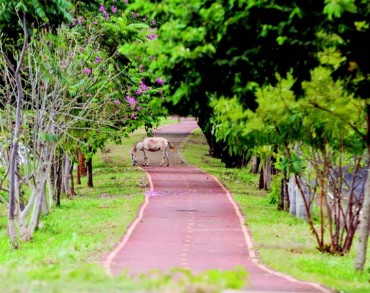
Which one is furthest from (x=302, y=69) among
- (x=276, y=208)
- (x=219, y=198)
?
(x=219, y=198)

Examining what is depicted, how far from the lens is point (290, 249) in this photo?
70.3 feet

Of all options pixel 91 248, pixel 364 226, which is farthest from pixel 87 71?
pixel 364 226

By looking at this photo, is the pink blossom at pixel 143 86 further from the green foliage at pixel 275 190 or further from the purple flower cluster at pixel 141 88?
the green foliage at pixel 275 190

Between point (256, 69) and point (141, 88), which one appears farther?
point (141, 88)

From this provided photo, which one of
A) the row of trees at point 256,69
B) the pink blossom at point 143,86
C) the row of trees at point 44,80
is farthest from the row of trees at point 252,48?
the pink blossom at point 143,86

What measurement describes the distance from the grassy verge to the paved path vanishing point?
12.9 inches

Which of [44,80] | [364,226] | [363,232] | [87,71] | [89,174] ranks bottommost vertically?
[89,174]

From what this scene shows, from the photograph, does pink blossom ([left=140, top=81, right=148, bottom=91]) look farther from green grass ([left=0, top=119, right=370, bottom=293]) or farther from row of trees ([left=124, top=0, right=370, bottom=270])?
row of trees ([left=124, top=0, right=370, bottom=270])

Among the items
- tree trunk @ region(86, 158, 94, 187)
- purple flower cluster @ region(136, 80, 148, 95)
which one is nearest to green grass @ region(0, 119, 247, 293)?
tree trunk @ region(86, 158, 94, 187)

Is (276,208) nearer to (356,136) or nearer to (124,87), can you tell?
(124,87)

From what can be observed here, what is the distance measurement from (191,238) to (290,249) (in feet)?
9.26

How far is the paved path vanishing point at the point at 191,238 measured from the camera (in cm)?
1691

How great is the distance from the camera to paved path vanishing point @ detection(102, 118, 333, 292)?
16.9m

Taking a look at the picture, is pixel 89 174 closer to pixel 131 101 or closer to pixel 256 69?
pixel 131 101
